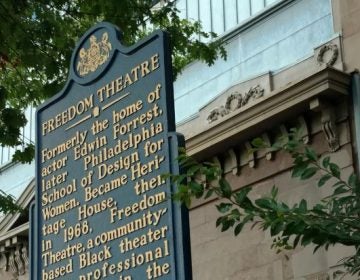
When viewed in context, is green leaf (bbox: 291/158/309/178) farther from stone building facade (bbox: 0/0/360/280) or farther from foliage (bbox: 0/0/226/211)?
foliage (bbox: 0/0/226/211)

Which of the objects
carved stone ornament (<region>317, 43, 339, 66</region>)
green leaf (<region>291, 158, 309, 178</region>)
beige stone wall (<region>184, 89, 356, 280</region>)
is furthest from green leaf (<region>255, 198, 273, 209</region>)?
carved stone ornament (<region>317, 43, 339, 66</region>)

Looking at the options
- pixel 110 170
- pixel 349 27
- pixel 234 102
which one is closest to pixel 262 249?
pixel 234 102

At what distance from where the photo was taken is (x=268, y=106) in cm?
1298

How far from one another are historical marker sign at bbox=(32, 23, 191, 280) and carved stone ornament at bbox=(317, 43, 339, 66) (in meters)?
5.11

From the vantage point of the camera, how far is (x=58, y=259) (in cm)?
832

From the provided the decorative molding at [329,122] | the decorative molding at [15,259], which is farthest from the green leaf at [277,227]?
the decorative molding at [15,259]

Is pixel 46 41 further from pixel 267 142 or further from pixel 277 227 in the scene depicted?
pixel 277 227

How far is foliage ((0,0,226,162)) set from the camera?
12734 millimetres

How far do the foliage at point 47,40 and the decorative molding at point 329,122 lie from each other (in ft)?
7.25

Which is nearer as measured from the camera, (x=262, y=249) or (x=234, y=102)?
(x=262, y=249)

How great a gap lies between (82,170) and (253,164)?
589 centimetres

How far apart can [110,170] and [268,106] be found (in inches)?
216

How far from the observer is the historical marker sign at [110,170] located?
7.25 m

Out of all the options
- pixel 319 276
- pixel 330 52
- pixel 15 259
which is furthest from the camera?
pixel 15 259
